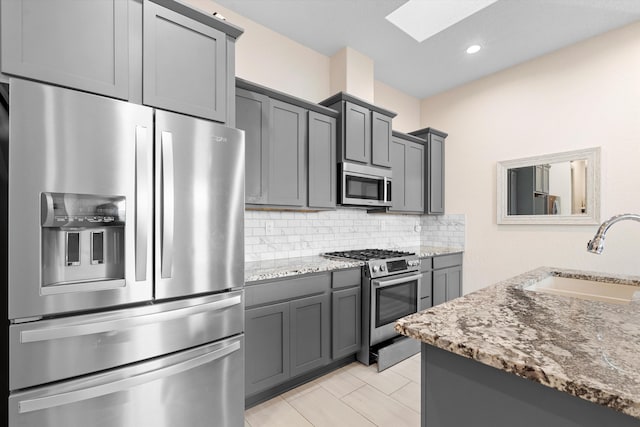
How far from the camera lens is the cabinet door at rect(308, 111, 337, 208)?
2678mm

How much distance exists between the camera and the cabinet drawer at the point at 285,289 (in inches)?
77.3

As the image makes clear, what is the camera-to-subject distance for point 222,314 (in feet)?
5.32

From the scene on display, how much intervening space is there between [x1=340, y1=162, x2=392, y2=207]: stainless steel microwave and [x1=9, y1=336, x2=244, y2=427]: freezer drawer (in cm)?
169

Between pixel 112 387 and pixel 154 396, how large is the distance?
20cm

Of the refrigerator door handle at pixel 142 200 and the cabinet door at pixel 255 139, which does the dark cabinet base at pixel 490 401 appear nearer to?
the refrigerator door handle at pixel 142 200

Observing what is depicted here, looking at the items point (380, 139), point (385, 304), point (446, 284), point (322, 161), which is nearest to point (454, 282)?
point (446, 284)

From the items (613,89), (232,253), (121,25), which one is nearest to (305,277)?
(232,253)

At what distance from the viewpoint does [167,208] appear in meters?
1.42

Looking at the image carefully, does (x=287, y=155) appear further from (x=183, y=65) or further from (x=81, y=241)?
(x=81, y=241)

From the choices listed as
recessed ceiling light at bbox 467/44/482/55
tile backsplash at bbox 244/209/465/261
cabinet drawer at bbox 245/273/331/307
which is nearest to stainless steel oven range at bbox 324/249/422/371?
tile backsplash at bbox 244/209/465/261

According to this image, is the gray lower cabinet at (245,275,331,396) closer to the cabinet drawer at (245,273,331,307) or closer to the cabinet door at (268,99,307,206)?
the cabinet drawer at (245,273,331,307)

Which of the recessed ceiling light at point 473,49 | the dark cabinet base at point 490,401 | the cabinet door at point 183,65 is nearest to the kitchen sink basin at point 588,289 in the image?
the dark cabinet base at point 490,401

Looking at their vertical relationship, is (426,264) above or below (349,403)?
above

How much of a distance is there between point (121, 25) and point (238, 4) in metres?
1.45
